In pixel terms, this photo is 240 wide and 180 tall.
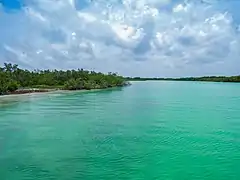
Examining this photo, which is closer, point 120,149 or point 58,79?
point 120,149

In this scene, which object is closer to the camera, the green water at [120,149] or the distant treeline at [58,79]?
the green water at [120,149]

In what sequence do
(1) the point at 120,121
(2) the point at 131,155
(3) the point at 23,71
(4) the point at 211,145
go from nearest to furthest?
(2) the point at 131,155
(4) the point at 211,145
(1) the point at 120,121
(3) the point at 23,71

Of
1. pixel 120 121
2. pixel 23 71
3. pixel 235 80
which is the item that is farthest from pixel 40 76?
pixel 235 80

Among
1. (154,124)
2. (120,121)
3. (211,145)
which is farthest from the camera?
(120,121)

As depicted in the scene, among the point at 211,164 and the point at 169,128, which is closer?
the point at 211,164

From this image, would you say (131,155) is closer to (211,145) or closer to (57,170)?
(57,170)

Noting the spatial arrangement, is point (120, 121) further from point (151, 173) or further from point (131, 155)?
point (151, 173)

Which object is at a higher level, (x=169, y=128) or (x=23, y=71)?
(x=23, y=71)

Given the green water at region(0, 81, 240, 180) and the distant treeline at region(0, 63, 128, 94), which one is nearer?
the green water at region(0, 81, 240, 180)

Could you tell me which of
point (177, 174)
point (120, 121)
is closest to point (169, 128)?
point (120, 121)
